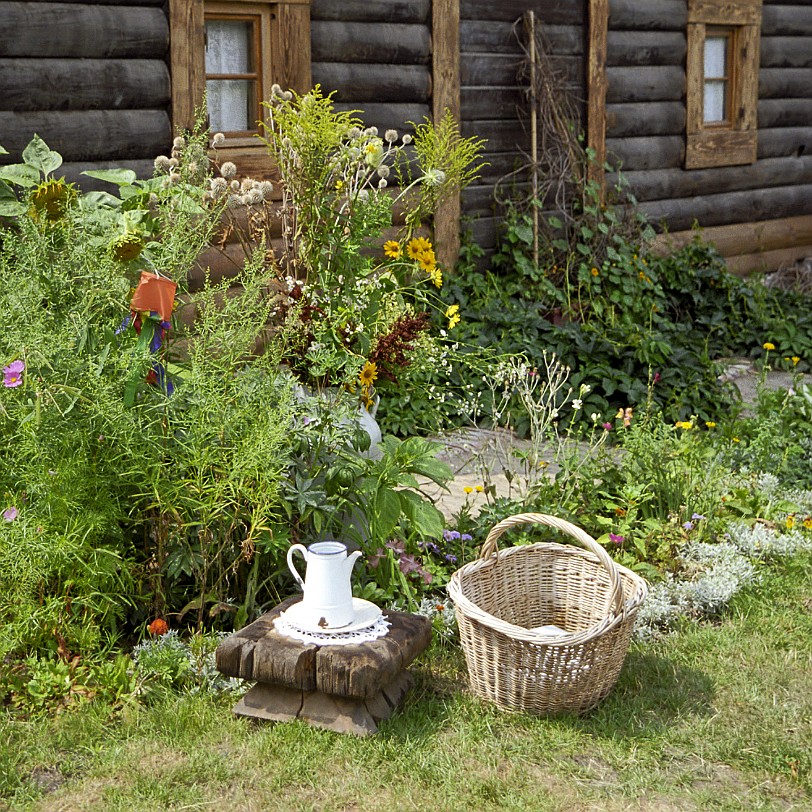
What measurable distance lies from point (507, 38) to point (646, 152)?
1.70 meters

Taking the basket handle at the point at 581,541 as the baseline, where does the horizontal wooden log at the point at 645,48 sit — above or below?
above

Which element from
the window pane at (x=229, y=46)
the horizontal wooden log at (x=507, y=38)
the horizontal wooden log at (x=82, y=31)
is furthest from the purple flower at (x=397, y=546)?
the horizontal wooden log at (x=507, y=38)

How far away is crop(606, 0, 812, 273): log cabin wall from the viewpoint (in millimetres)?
8719

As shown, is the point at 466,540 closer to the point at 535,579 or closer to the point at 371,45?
the point at 535,579

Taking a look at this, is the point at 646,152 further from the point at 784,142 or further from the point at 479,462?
the point at 479,462

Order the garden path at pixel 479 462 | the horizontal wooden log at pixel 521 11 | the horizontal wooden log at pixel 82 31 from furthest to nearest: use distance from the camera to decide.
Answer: the horizontal wooden log at pixel 521 11 → the horizontal wooden log at pixel 82 31 → the garden path at pixel 479 462

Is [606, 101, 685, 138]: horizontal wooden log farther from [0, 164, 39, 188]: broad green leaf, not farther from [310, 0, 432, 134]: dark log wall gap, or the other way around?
[0, 164, 39, 188]: broad green leaf

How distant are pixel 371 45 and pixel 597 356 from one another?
2.21m

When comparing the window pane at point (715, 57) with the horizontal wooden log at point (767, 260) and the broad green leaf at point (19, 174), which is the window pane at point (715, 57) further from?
the broad green leaf at point (19, 174)

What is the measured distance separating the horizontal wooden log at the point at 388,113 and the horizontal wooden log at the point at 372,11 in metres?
Result: 0.48

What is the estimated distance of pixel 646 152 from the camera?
8.93 meters

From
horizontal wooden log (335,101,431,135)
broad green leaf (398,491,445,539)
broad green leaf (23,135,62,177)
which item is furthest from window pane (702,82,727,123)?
broad green leaf (398,491,445,539)

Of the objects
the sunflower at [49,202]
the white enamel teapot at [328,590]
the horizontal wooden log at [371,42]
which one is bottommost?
the white enamel teapot at [328,590]

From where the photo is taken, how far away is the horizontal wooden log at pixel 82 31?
5.33 metres
